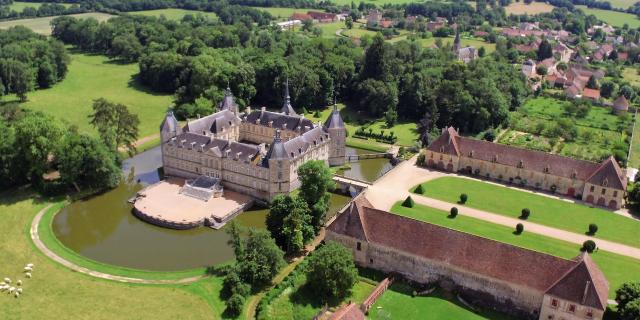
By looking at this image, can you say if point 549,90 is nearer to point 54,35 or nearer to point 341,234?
point 341,234

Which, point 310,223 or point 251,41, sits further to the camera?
point 251,41

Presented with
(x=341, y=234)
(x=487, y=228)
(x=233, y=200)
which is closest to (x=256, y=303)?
(x=341, y=234)

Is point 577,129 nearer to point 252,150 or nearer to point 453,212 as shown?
point 453,212

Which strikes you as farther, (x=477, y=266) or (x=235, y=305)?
(x=477, y=266)

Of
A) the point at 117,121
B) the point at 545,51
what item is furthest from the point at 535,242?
the point at 545,51

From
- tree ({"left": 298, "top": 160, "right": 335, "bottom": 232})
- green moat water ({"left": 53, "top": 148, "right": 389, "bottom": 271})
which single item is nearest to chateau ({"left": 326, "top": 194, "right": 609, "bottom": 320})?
tree ({"left": 298, "top": 160, "right": 335, "bottom": 232})
